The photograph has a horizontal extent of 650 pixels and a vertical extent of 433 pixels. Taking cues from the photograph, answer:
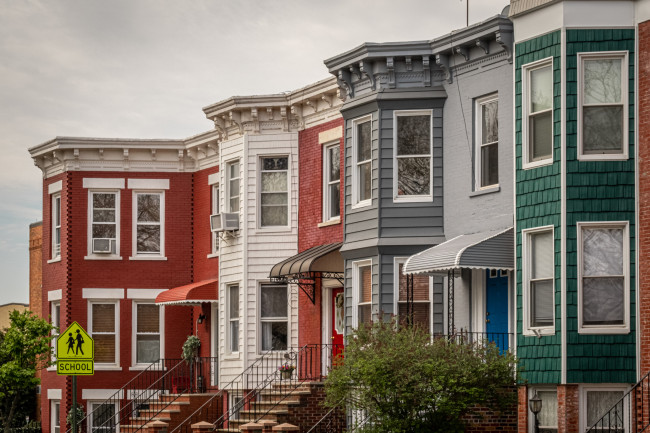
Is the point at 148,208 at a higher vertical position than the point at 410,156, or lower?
lower

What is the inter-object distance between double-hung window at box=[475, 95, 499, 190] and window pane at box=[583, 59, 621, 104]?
9.17 ft

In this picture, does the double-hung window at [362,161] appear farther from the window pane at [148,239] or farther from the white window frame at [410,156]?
the window pane at [148,239]

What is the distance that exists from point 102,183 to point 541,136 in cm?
1754

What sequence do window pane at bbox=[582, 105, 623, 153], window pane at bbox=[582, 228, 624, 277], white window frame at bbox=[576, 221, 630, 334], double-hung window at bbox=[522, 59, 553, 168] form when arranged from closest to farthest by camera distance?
white window frame at bbox=[576, 221, 630, 334]
window pane at bbox=[582, 228, 624, 277]
window pane at bbox=[582, 105, 623, 153]
double-hung window at bbox=[522, 59, 553, 168]

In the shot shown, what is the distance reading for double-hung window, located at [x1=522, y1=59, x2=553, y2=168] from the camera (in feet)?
72.3

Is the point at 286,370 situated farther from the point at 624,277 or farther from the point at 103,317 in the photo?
the point at 624,277

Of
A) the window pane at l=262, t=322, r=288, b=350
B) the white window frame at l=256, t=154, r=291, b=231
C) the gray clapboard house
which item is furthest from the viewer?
the white window frame at l=256, t=154, r=291, b=231

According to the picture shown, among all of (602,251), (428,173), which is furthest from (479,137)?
(602,251)

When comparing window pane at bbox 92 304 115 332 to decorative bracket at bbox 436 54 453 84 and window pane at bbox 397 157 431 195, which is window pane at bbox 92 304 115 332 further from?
decorative bracket at bbox 436 54 453 84

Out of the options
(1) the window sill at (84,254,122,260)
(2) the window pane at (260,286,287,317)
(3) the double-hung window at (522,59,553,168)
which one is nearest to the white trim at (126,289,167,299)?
(1) the window sill at (84,254,122,260)

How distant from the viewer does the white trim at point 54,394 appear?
119ft

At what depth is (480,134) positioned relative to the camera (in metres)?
24.5

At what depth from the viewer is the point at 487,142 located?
24359 millimetres

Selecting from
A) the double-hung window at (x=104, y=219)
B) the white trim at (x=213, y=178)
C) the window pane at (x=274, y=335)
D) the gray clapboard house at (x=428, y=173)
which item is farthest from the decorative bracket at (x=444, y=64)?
the double-hung window at (x=104, y=219)
